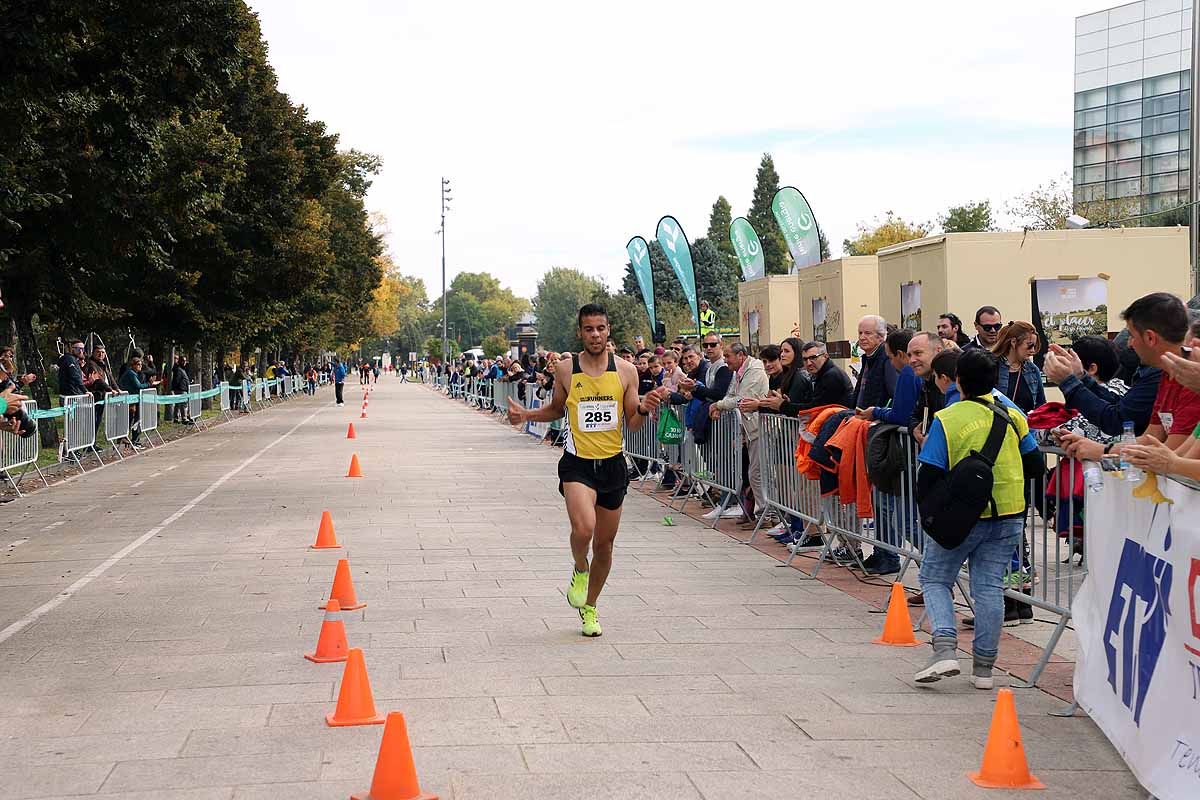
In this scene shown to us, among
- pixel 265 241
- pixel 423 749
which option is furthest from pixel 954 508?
pixel 265 241

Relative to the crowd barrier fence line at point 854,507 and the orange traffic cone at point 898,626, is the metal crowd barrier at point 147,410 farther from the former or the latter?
the orange traffic cone at point 898,626

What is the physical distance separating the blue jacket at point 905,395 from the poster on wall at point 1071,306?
12106 mm

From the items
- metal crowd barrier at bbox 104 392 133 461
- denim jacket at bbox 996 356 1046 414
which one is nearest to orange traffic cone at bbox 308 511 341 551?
denim jacket at bbox 996 356 1046 414

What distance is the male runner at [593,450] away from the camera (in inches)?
330

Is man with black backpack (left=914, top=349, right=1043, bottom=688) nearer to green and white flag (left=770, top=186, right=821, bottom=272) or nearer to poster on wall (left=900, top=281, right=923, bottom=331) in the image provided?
poster on wall (left=900, top=281, right=923, bottom=331)

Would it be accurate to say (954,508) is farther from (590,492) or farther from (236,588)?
(236,588)

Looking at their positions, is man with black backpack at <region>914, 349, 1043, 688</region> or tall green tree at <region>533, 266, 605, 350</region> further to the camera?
tall green tree at <region>533, 266, 605, 350</region>

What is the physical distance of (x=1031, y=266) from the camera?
20.9m

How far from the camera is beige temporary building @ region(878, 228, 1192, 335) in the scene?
20531mm

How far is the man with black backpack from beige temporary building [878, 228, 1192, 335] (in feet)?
45.9

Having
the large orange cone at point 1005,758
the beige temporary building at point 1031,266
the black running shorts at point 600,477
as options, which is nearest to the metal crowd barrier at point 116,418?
the beige temporary building at point 1031,266

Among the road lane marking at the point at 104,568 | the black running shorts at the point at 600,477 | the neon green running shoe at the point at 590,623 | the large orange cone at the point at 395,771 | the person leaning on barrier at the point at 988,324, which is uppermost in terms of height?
the person leaning on barrier at the point at 988,324

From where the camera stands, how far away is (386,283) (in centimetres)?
11069

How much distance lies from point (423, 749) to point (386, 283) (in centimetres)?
10672
